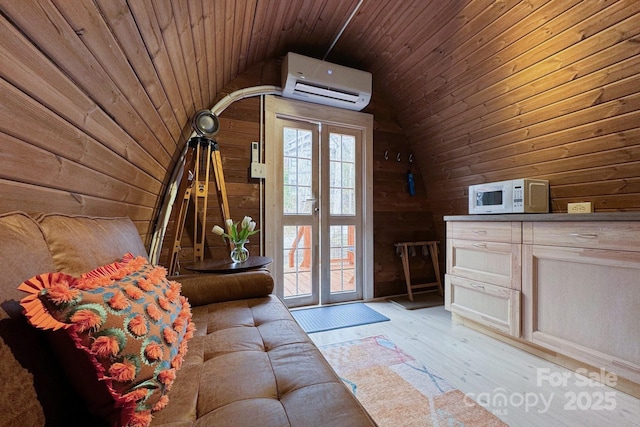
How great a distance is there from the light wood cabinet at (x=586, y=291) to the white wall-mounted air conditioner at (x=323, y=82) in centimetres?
198

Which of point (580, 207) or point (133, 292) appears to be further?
point (580, 207)

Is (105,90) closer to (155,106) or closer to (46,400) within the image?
(155,106)

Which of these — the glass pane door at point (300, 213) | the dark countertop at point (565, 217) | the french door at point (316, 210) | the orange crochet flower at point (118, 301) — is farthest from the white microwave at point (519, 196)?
the orange crochet flower at point (118, 301)

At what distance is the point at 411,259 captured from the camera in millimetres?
3434

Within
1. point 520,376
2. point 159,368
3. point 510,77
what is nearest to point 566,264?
point 520,376

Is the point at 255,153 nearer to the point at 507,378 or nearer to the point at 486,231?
the point at 486,231

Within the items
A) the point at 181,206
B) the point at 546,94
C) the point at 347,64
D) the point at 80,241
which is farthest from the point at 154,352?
the point at 347,64

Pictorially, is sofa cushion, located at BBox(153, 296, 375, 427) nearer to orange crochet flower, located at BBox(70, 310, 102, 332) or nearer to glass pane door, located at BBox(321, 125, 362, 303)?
orange crochet flower, located at BBox(70, 310, 102, 332)

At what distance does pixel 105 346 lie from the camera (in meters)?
0.60

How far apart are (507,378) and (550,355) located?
0.48 meters

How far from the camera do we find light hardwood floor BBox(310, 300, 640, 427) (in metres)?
1.34

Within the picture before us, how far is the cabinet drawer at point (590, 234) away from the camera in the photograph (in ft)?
4.80

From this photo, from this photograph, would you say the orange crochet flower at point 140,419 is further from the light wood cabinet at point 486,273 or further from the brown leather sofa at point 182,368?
the light wood cabinet at point 486,273

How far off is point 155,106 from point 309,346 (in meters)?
1.44
